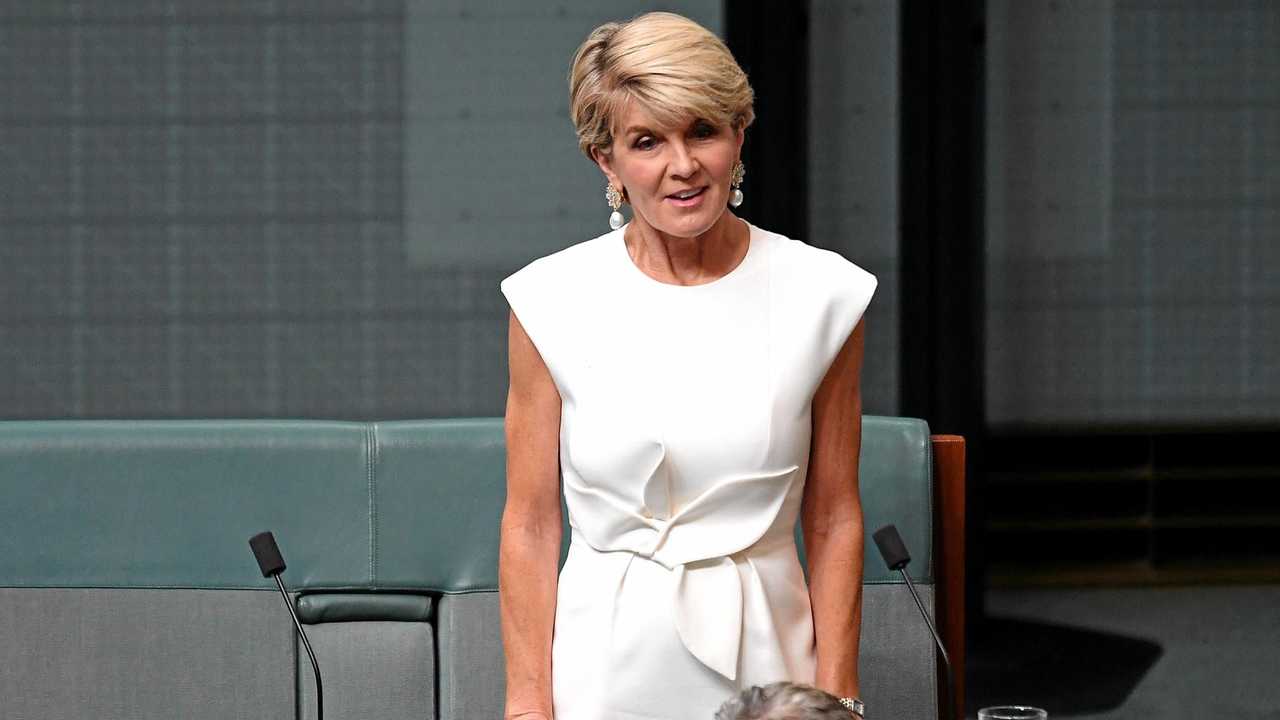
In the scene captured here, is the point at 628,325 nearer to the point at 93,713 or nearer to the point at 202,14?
the point at 93,713

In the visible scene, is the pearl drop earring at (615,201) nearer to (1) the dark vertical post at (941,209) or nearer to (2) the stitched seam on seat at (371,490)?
(2) the stitched seam on seat at (371,490)

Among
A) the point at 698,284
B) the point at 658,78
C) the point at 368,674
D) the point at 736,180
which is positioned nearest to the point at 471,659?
the point at 368,674

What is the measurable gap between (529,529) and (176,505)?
78 centimetres

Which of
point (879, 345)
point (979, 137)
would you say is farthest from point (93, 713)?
point (979, 137)

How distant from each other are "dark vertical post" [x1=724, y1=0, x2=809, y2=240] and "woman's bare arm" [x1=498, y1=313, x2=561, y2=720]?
1.42 meters

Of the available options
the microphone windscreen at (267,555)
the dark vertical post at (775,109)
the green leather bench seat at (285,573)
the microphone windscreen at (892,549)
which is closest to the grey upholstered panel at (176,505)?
the green leather bench seat at (285,573)

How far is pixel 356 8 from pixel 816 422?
172 centimetres

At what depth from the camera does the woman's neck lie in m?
1.65

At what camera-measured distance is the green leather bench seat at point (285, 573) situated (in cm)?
220

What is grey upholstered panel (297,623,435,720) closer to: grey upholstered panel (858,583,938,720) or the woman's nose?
grey upholstered panel (858,583,938,720)

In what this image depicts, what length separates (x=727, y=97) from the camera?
1.51m

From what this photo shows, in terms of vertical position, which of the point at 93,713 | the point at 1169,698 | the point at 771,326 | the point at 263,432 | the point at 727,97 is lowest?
the point at 1169,698

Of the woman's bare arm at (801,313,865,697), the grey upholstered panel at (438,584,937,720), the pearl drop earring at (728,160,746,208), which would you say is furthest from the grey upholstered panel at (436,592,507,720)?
the pearl drop earring at (728,160,746,208)

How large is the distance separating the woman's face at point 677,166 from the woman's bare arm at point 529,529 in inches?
8.6
